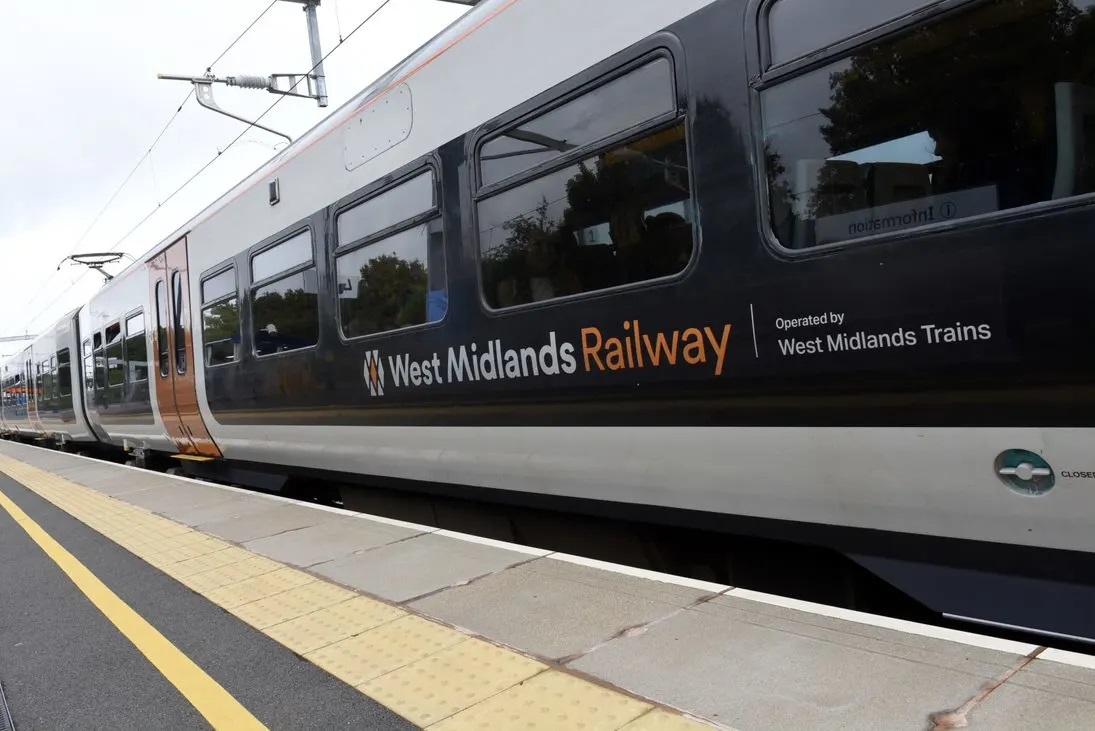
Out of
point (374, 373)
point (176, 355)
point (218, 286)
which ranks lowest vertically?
point (374, 373)

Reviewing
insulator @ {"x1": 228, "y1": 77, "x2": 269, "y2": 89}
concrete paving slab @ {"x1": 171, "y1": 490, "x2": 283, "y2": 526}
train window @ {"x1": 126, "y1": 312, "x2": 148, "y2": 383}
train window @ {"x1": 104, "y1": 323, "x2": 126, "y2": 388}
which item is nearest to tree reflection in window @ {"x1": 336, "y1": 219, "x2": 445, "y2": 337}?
concrete paving slab @ {"x1": 171, "y1": 490, "x2": 283, "y2": 526}

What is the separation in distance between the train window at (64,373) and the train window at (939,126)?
16.4 meters

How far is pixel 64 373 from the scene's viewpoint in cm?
1627

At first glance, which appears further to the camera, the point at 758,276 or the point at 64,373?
the point at 64,373

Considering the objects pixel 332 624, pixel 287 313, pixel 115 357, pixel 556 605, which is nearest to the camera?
pixel 556 605

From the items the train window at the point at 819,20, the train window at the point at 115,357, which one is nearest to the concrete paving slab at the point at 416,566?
the train window at the point at 819,20

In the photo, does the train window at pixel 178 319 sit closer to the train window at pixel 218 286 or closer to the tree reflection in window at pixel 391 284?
the train window at pixel 218 286

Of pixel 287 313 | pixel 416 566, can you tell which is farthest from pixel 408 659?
pixel 287 313

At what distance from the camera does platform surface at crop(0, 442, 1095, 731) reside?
7.36 ft

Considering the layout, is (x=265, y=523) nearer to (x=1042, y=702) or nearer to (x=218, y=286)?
(x=218, y=286)

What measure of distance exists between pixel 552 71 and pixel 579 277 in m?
1.03

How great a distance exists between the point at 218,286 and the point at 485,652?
6123 millimetres

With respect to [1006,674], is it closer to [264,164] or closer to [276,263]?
[276,263]

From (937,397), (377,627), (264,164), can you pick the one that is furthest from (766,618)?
(264,164)
